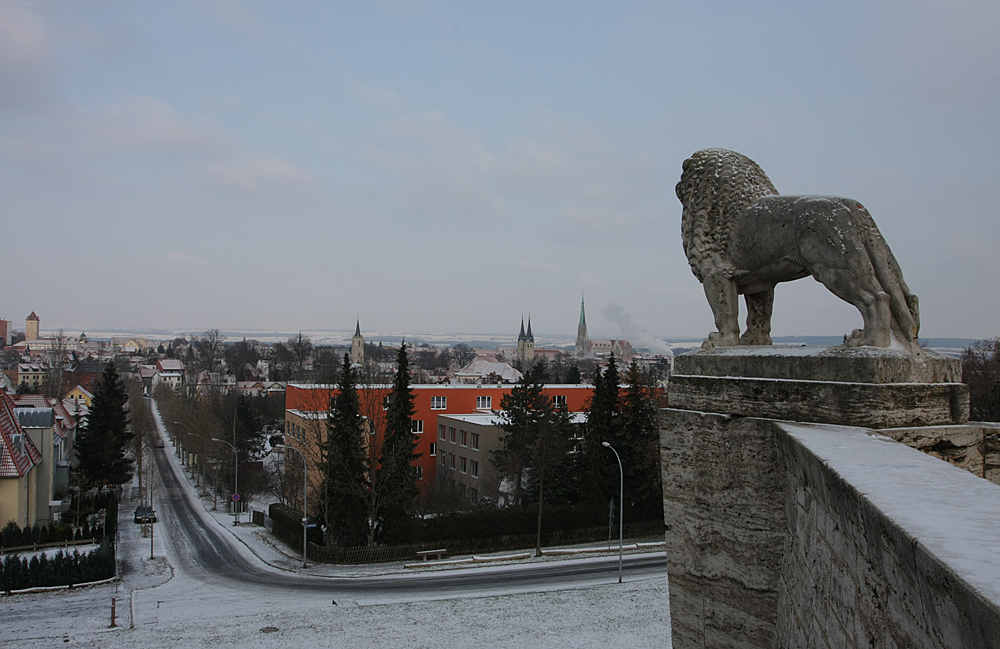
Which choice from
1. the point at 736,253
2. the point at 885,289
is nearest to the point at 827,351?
the point at 885,289

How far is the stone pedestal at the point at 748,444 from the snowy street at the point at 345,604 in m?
12.0

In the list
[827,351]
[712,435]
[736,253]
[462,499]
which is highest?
[736,253]

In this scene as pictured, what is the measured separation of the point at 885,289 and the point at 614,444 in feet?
91.7

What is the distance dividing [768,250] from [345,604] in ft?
59.1

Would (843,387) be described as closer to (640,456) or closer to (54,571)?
(54,571)

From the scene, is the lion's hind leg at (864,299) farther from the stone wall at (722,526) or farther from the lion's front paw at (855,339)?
the stone wall at (722,526)

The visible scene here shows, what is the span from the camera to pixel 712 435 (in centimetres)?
461

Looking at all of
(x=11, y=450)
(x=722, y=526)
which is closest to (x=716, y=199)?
(x=722, y=526)

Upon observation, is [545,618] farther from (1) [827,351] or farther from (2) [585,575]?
(1) [827,351]

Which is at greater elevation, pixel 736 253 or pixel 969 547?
pixel 736 253

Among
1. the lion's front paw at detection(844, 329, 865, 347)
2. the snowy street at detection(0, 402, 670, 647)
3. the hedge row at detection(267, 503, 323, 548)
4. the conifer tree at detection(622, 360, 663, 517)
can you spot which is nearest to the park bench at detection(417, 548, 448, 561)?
the snowy street at detection(0, 402, 670, 647)

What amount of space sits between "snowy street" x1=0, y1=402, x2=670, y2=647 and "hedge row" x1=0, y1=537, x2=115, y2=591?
2.35 feet

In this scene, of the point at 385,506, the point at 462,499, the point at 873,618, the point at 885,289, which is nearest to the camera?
the point at 873,618

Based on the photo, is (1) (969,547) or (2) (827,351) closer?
(1) (969,547)
